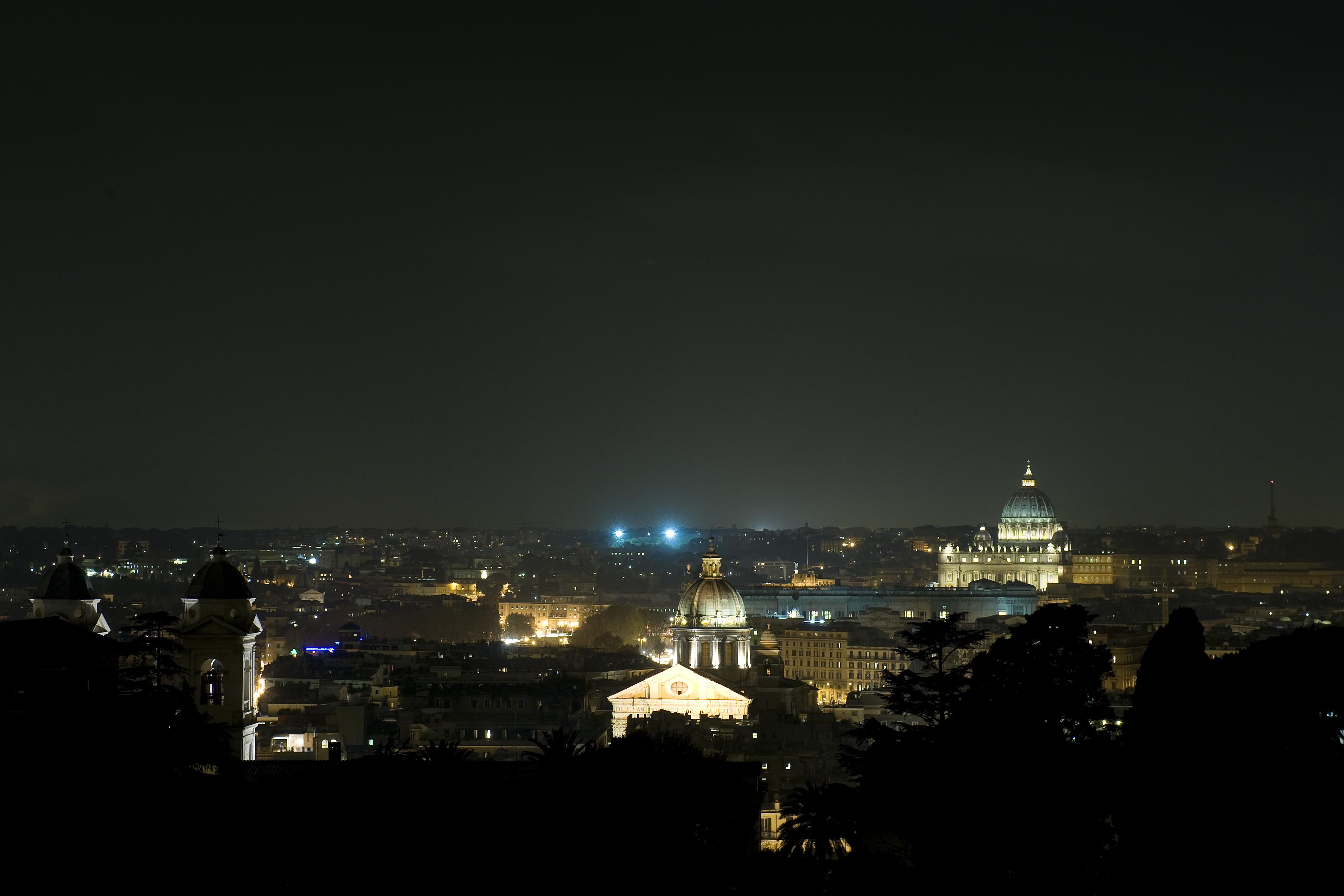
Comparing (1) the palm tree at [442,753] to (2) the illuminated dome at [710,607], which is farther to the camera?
(2) the illuminated dome at [710,607]

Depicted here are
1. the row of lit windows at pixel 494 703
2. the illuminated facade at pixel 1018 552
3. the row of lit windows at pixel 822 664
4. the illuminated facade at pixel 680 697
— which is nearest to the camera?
the row of lit windows at pixel 494 703

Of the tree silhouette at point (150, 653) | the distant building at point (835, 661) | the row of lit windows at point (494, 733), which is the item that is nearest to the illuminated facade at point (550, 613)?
the distant building at point (835, 661)

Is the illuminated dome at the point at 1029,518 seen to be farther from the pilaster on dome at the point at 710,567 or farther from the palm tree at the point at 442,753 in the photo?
the palm tree at the point at 442,753

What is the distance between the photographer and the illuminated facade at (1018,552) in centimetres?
18775

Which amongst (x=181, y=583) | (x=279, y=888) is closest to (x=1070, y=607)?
(x=279, y=888)

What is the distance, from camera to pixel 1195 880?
27.7m

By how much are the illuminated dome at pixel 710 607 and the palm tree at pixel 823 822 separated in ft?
201

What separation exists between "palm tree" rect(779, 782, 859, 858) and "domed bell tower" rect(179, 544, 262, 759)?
15.2 metres

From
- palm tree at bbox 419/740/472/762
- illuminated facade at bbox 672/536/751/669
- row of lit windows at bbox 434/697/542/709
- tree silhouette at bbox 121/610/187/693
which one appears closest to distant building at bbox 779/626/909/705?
illuminated facade at bbox 672/536/751/669

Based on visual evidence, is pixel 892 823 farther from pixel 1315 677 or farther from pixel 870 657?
pixel 870 657

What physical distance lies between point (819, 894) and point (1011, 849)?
10.4 feet

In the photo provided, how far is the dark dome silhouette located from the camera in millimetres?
43281

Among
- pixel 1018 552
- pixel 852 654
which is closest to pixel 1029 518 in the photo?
pixel 1018 552

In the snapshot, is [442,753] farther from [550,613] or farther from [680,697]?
[550,613]
